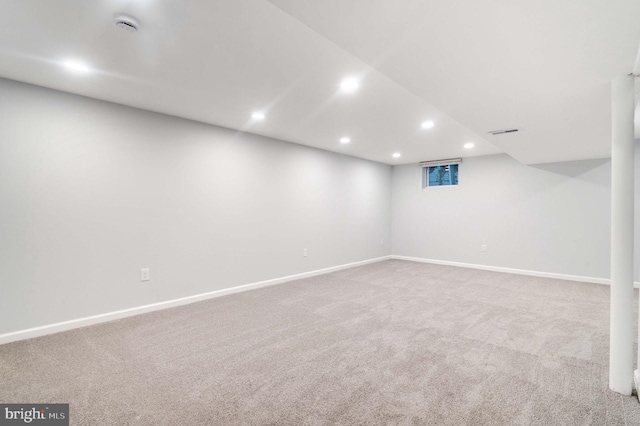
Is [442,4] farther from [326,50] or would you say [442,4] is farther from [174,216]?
[174,216]

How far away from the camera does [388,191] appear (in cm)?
750

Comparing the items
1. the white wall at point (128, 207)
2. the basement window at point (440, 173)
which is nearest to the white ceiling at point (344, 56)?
the white wall at point (128, 207)

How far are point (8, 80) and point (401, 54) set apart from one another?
3393 mm

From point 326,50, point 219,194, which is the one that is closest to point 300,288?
point 219,194

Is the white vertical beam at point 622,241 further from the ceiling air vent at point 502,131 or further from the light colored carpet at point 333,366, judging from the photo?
the ceiling air vent at point 502,131

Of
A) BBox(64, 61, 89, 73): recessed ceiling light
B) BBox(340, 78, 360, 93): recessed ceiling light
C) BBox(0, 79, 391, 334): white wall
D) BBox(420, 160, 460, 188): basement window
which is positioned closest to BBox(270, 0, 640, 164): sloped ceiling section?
BBox(340, 78, 360, 93): recessed ceiling light

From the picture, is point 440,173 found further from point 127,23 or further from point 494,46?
point 127,23

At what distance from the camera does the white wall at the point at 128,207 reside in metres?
2.81

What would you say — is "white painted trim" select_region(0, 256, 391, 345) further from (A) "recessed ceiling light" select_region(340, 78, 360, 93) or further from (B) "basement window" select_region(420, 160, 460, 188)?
(B) "basement window" select_region(420, 160, 460, 188)

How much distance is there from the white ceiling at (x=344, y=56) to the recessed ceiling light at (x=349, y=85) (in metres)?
0.08

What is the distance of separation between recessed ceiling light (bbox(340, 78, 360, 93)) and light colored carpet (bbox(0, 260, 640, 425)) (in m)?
2.32

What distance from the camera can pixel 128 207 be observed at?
3436 millimetres

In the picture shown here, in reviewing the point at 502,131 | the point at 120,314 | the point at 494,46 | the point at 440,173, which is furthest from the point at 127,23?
the point at 440,173

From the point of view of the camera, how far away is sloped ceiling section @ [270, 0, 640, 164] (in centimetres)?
137
